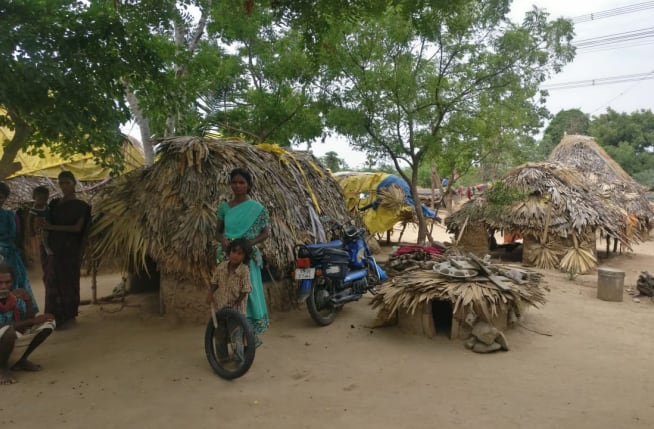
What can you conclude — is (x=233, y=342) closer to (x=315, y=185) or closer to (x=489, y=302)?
(x=489, y=302)

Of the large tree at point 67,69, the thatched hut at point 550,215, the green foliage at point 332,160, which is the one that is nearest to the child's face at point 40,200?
the large tree at point 67,69

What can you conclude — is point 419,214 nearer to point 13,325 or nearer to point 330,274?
point 330,274

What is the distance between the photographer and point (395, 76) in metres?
8.66

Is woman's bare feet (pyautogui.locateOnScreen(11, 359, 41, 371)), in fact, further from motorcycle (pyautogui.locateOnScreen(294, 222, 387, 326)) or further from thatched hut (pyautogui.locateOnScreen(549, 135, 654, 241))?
thatched hut (pyautogui.locateOnScreen(549, 135, 654, 241))

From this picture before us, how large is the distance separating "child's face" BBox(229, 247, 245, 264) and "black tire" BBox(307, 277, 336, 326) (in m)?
1.56

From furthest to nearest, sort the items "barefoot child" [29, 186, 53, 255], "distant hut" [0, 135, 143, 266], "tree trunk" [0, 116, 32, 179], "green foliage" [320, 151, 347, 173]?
"green foliage" [320, 151, 347, 173] < "distant hut" [0, 135, 143, 266] < "barefoot child" [29, 186, 53, 255] < "tree trunk" [0, 116, 32, 179]

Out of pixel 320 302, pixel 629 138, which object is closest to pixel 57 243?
pixel 320 302

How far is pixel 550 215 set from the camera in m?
10.4

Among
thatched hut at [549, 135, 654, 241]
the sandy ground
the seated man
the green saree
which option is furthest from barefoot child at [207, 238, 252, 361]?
thatched hut at [549, 135, 654, 241]

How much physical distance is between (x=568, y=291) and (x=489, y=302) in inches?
→ 159

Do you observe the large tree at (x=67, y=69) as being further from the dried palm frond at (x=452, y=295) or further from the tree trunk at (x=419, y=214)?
the tree trunk at (x=419, y=214)

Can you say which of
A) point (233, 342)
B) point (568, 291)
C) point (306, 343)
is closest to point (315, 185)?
point (306, 343)

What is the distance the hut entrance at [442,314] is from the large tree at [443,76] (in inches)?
188

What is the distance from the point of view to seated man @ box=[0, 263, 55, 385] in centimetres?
352
